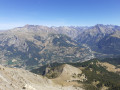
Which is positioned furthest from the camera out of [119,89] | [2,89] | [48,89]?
[119,89]

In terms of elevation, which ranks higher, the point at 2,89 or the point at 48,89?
the point at 2,89

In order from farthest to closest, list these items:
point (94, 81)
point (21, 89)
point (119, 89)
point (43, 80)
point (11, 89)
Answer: point (94, 81)
point (119, 89)
point (43, 80)
point (21, 89)
point (11, 89)

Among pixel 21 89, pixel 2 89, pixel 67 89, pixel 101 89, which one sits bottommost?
pixel 101 89

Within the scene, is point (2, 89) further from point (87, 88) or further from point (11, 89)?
point (87, 88)

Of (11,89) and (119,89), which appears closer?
(11,89)

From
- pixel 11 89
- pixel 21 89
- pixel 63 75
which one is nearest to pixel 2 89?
pixel 11 89

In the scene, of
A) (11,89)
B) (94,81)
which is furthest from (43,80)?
(94,81)

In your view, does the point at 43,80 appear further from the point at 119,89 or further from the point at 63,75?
the point at 119,89

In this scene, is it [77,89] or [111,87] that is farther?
[111,87]

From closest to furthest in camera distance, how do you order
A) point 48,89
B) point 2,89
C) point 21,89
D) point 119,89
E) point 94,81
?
point 2,89, point 21,89, point 48,89, point 119,89, point 94,81
